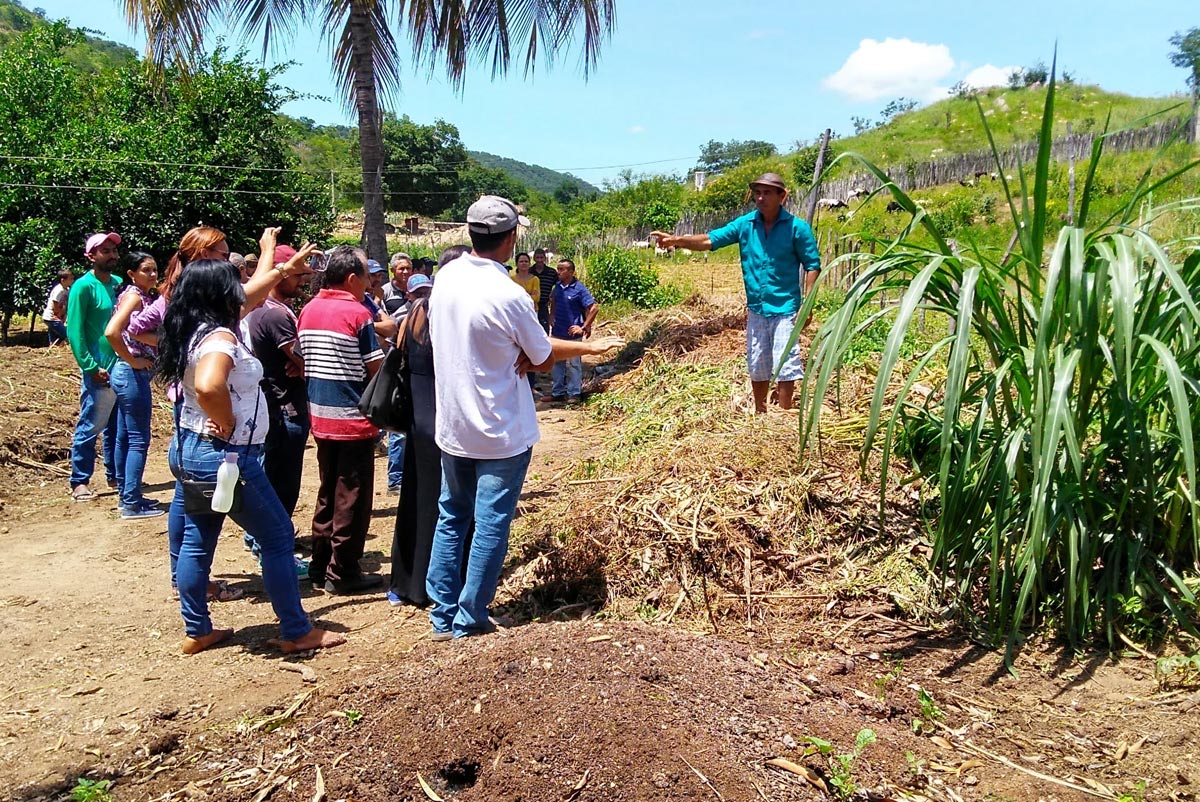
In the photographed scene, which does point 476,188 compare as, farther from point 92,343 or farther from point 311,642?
point 311,642

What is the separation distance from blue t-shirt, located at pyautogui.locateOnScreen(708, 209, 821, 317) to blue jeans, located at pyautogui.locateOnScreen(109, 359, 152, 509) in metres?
3.97

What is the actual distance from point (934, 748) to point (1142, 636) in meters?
1.09

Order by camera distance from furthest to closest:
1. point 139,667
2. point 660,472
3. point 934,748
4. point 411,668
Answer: point 660,472 < point 139,667 < point 411,668 < point 934,748

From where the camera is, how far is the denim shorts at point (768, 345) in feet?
18.8

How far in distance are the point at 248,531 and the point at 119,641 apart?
97 centimetres

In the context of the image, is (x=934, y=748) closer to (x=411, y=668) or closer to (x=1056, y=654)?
(x=1056, y=654)

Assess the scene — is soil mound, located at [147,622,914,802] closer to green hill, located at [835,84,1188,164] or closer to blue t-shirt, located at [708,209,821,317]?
blue t-shirt, located at [708,209,821,317]

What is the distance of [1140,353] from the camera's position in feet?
10.4

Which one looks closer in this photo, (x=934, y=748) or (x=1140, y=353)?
(x=934, y=748)

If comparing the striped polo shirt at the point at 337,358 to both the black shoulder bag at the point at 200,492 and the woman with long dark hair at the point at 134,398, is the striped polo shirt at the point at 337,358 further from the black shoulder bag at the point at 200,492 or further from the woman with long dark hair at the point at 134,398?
the woman with long dark hair at the point at 134,398

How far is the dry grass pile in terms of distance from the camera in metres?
3.90

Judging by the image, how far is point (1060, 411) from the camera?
286cm

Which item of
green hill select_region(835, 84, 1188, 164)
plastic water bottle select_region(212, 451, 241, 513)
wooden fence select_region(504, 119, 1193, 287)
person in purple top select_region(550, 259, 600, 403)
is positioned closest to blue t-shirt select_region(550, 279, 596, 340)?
person in purple top select_region(550, 259, 600, 403)

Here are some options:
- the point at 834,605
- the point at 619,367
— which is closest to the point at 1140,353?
the point at 834,605
